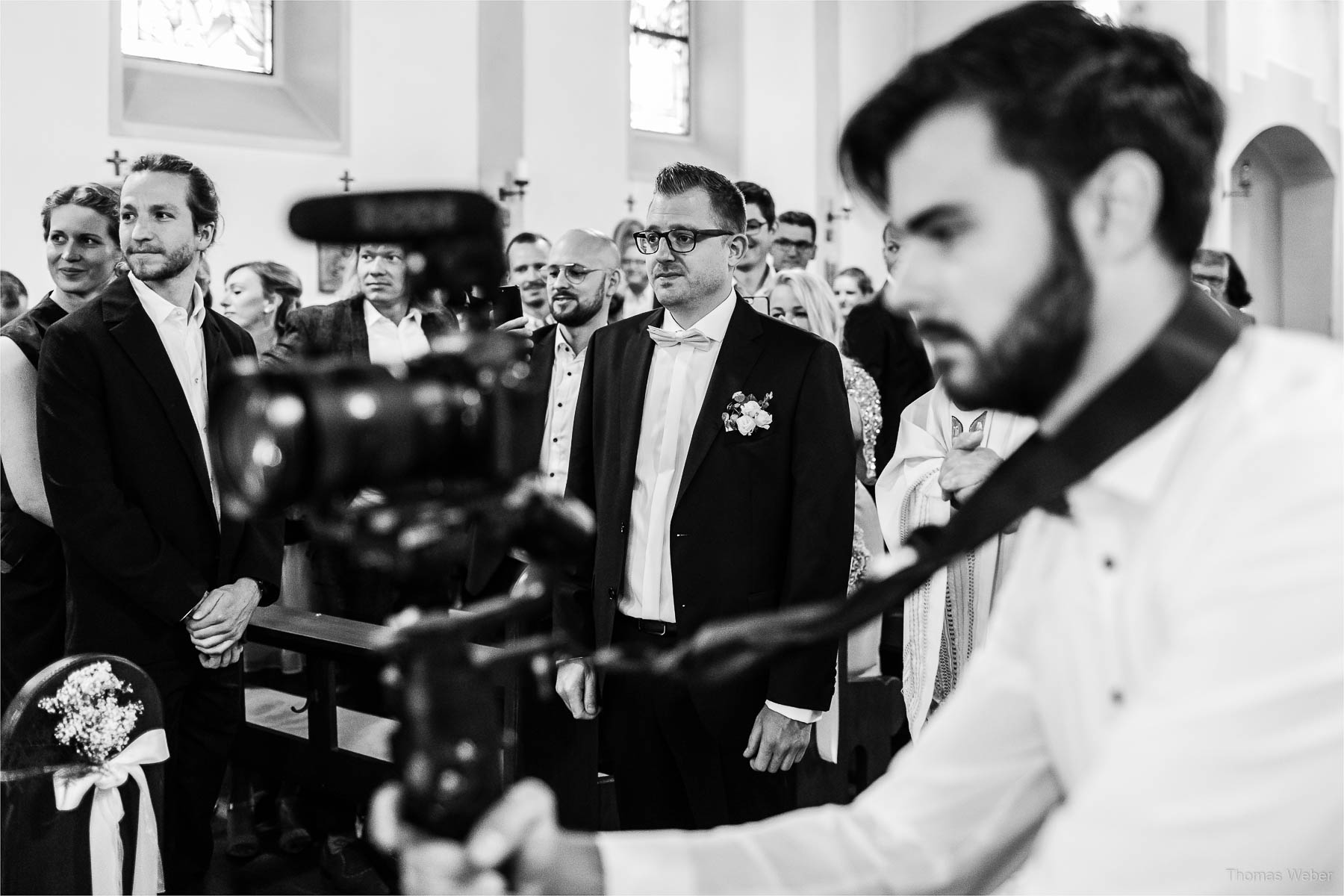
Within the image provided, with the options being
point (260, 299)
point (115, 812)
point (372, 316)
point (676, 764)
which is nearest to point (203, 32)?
point (260, 299)

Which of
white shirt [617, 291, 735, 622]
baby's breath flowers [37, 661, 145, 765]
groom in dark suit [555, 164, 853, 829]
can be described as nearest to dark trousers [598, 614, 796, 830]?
groom in dark suit [555, 164, 853, 829]

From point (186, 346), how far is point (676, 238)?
1.55 metres

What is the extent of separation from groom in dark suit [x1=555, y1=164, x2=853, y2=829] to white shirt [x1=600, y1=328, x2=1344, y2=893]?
73.2 inches

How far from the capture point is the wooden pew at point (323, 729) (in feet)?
14.3

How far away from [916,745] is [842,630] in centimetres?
36

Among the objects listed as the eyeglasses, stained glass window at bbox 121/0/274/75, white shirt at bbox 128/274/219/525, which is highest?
stained glass window at bbox 121/0/274/75

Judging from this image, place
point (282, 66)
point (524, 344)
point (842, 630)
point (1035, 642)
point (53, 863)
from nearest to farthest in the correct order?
point (524, 344), point (842, 630), point (1035, 642), point (53, 863), point (282, 66)

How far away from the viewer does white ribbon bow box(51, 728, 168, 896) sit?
2184 millimetres

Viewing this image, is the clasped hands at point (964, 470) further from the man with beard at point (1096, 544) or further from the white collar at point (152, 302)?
the white collar at point (152, 302)

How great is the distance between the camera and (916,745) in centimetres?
164

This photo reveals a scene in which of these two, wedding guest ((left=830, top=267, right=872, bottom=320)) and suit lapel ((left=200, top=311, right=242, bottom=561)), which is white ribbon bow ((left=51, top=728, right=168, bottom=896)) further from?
wedding guest ((left=830, top=267, right=872, bottom=320))

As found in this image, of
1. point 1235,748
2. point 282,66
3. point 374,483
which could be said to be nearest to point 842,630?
point 1235,748

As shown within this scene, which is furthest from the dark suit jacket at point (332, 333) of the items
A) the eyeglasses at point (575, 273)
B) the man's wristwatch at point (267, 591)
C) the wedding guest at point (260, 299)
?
the man's wristwatch at point (267, 591)

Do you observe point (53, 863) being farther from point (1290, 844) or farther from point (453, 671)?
point (1290, 844)
